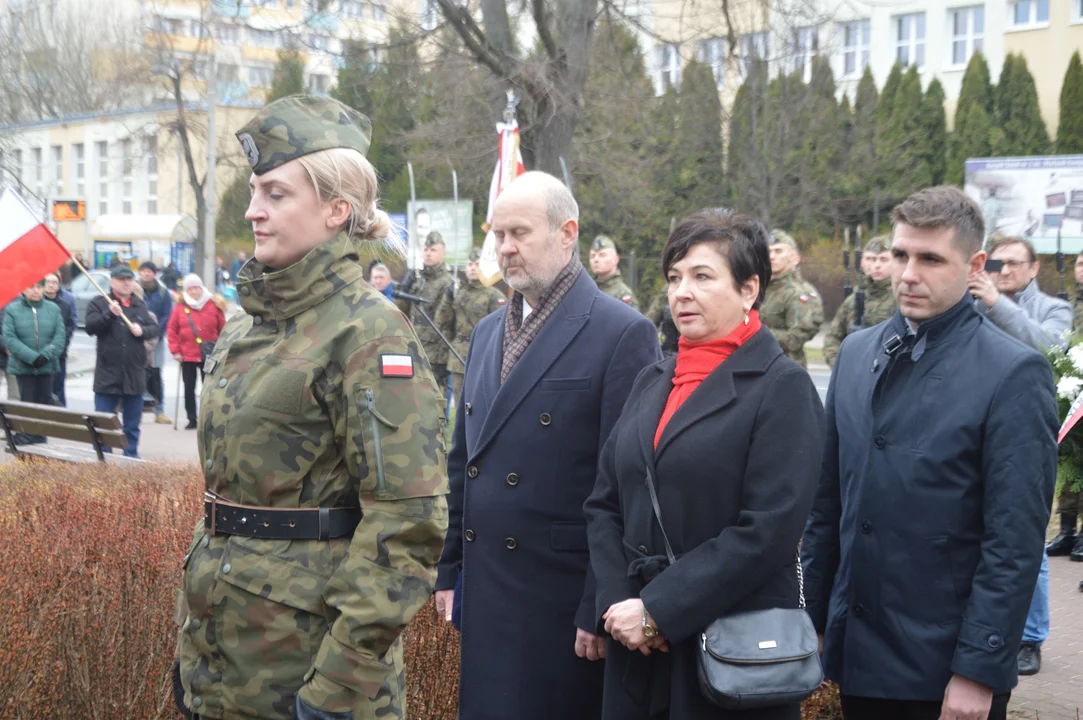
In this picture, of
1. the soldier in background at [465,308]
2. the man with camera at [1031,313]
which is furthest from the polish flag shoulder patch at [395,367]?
the soldier in background at [465,308]

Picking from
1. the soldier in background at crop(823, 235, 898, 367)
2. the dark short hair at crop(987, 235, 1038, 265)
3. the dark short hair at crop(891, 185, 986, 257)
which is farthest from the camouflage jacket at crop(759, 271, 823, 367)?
the dark short hair at crop(891, 185, 986, 257)

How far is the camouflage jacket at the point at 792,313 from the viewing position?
10.4 meters

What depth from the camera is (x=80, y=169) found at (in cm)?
6544

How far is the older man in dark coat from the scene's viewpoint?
359cm

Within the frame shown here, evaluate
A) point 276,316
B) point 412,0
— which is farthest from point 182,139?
point 276,316

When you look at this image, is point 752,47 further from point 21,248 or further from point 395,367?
point 395,367

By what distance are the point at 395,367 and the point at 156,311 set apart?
52.3ft

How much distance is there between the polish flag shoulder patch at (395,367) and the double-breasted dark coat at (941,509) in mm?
1420

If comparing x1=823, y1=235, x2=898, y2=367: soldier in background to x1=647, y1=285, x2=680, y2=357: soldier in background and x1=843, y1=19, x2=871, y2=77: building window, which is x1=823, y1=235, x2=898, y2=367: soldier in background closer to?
x1=647, y1=285, x2=680, y2=357: soldier in background

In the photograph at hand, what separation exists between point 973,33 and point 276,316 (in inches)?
1529

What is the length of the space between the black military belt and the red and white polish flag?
29.3 ft

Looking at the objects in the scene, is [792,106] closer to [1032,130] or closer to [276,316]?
[1032,130]

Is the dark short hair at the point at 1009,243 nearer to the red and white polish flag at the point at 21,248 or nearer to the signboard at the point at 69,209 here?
the red and white polish flag at the point at 21,248

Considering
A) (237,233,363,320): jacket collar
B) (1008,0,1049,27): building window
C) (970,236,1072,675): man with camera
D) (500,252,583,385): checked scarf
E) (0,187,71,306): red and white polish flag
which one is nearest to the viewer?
(237,233,363,320): jacket collar
